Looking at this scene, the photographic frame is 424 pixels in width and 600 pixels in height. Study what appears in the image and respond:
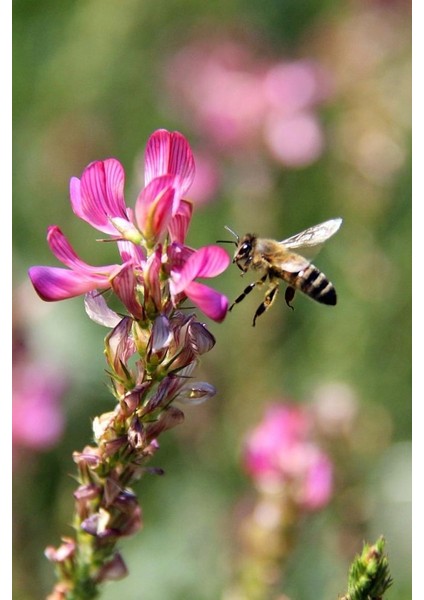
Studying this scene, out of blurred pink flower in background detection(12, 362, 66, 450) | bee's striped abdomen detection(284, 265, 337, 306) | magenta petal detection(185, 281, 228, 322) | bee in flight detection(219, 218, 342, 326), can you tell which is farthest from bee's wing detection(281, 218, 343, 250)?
blurred pink flower in background detection(12, 362, 66, 450)

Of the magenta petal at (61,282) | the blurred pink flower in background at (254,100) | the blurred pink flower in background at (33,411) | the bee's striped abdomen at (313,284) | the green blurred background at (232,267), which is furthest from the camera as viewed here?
the blurred pink flower in background at (254,100)

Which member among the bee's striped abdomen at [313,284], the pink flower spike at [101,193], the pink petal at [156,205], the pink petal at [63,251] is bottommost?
the pink petal at [63,251]

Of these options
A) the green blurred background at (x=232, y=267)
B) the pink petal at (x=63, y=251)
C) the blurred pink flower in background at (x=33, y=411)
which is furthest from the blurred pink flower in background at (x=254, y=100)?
the pink petal at (x=63, y=251)

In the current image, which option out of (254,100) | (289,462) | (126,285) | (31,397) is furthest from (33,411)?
(254,100)

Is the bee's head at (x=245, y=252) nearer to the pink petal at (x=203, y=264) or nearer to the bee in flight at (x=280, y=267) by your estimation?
the bee in flight at (x=280, y=267)

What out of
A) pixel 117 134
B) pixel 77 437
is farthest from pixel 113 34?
pixel 77 437

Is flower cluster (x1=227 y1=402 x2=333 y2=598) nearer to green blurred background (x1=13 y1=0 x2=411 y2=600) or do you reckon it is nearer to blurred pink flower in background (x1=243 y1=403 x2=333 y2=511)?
blurred pink flower in background (x1=243 y1=403 x2=333 y2=511)
